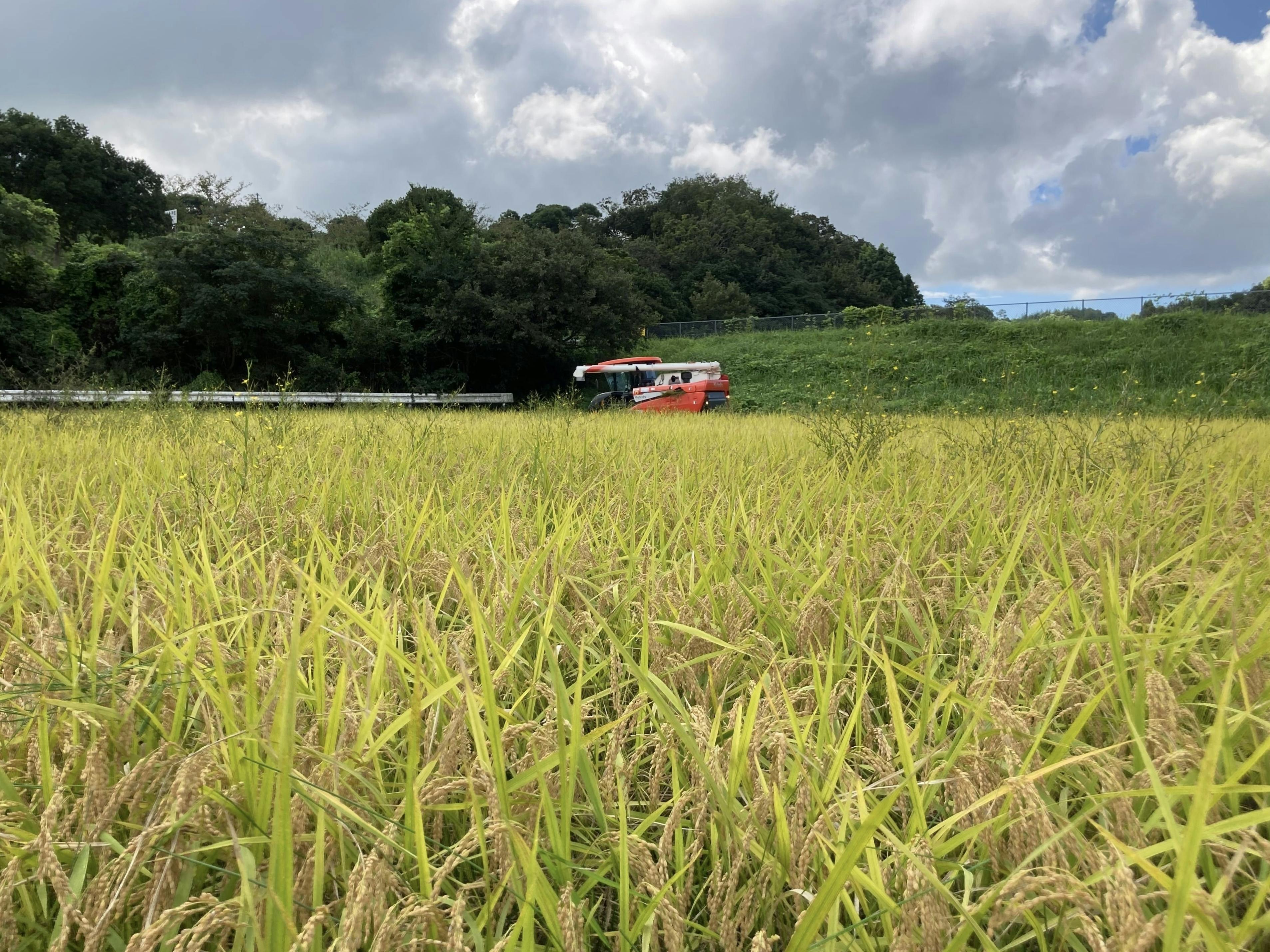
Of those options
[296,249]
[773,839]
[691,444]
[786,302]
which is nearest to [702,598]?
[773,839]

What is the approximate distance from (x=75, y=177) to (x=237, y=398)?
35780 mm

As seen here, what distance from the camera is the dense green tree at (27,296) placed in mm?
16875

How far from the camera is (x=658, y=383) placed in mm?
20000

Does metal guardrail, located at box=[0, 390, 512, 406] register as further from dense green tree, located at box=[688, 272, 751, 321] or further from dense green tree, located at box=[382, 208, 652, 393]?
dense green tree, located at box=[688, 272, 751, 321]

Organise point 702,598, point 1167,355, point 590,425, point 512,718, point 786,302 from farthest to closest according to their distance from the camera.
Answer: point 786,302 → point 1167,355 → point 590,425 → point 702,598 → point 512,718

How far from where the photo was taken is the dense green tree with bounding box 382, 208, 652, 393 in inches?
856

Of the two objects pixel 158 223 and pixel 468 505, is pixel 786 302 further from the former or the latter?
pixel 468 505

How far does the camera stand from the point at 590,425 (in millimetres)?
6777

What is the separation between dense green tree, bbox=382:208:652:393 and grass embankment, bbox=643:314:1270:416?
5479 mm

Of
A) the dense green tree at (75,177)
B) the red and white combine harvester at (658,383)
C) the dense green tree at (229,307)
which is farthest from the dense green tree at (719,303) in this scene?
the dense green tree at (75,177)

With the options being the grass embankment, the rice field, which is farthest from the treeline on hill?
the rice field

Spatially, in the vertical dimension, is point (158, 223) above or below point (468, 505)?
above

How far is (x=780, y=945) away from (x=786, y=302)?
5657 cm

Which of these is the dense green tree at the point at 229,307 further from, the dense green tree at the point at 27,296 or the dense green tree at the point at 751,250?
the dense green tree at the point at 751,250
